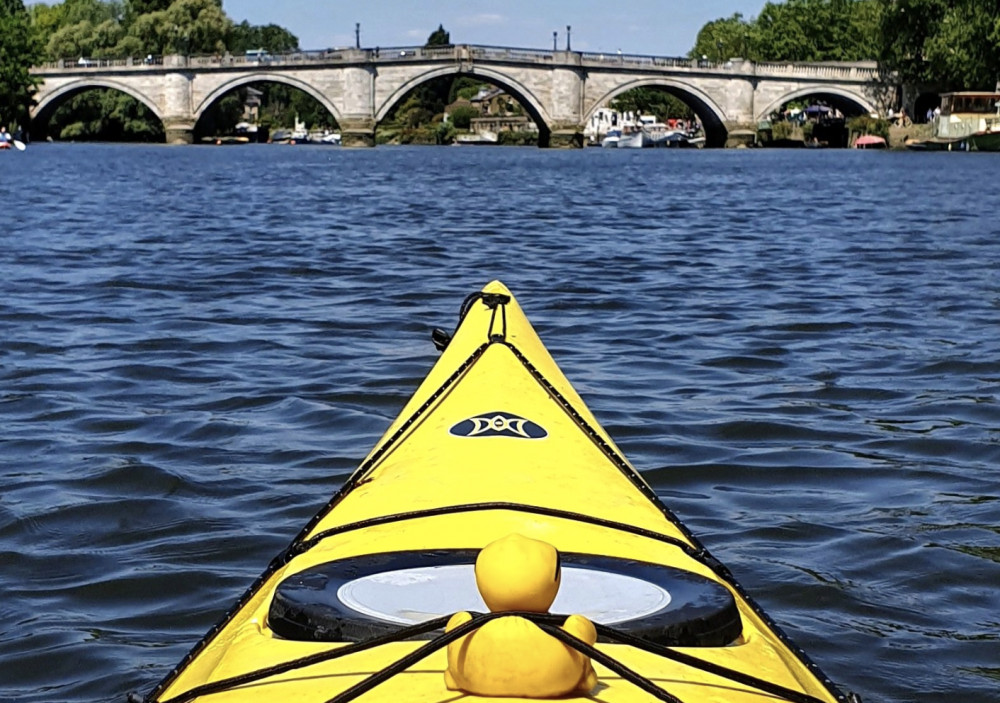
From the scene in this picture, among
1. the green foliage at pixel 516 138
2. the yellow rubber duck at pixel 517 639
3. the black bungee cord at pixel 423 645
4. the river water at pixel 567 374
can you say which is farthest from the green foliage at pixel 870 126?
the yellow rubber duck at pixel 517 639

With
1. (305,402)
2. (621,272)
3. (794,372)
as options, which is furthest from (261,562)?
(621,272)

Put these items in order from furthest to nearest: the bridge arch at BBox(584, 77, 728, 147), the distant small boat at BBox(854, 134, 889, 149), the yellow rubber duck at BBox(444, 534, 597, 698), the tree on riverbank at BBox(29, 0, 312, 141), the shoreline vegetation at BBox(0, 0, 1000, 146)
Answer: the tree on riverbank at BBox(29, 0, 312, 141), the bridge arch at BBox(584, 77, 728, 147), the distant small boat at BBox(854, 134, 889, 149), the shoreline vegetation at BBox(0, 0, 1000, 146), the yellow rubber duck at BBox(444, 534, 597, 698)

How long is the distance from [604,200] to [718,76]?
4012 cm

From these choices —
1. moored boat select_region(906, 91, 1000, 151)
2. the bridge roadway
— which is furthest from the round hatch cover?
the bridge roadway

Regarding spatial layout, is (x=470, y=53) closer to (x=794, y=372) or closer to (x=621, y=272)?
(x=621, y=272)

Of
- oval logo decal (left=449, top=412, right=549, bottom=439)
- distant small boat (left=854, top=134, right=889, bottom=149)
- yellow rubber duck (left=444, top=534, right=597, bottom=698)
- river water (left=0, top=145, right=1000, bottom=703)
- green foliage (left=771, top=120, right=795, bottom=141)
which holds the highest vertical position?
green foliage (left=771, top=120, right=795, bottom=141)

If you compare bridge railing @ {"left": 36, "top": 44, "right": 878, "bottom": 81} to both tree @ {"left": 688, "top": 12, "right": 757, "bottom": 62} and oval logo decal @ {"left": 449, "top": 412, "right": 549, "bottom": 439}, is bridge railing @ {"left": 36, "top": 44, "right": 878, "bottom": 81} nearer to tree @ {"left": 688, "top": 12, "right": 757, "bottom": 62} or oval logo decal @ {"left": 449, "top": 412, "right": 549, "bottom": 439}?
tree @ {"left": 688, "top": 12, "right": 757, "bottom": 62}

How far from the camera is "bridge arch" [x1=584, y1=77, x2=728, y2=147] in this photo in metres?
60.2

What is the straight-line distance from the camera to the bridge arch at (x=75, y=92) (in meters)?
61.0

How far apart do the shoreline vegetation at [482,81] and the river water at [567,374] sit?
1676 inches

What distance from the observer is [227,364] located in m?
7.55

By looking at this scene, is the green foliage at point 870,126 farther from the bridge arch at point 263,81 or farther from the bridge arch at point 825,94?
the bridge arch at point 263,81

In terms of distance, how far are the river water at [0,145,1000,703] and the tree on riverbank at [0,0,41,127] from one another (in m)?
46.8

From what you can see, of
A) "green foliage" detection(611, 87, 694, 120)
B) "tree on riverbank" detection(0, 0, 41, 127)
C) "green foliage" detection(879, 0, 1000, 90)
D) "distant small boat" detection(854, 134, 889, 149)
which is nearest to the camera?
"green foliage" detection(879, 0, 1000, 90)
